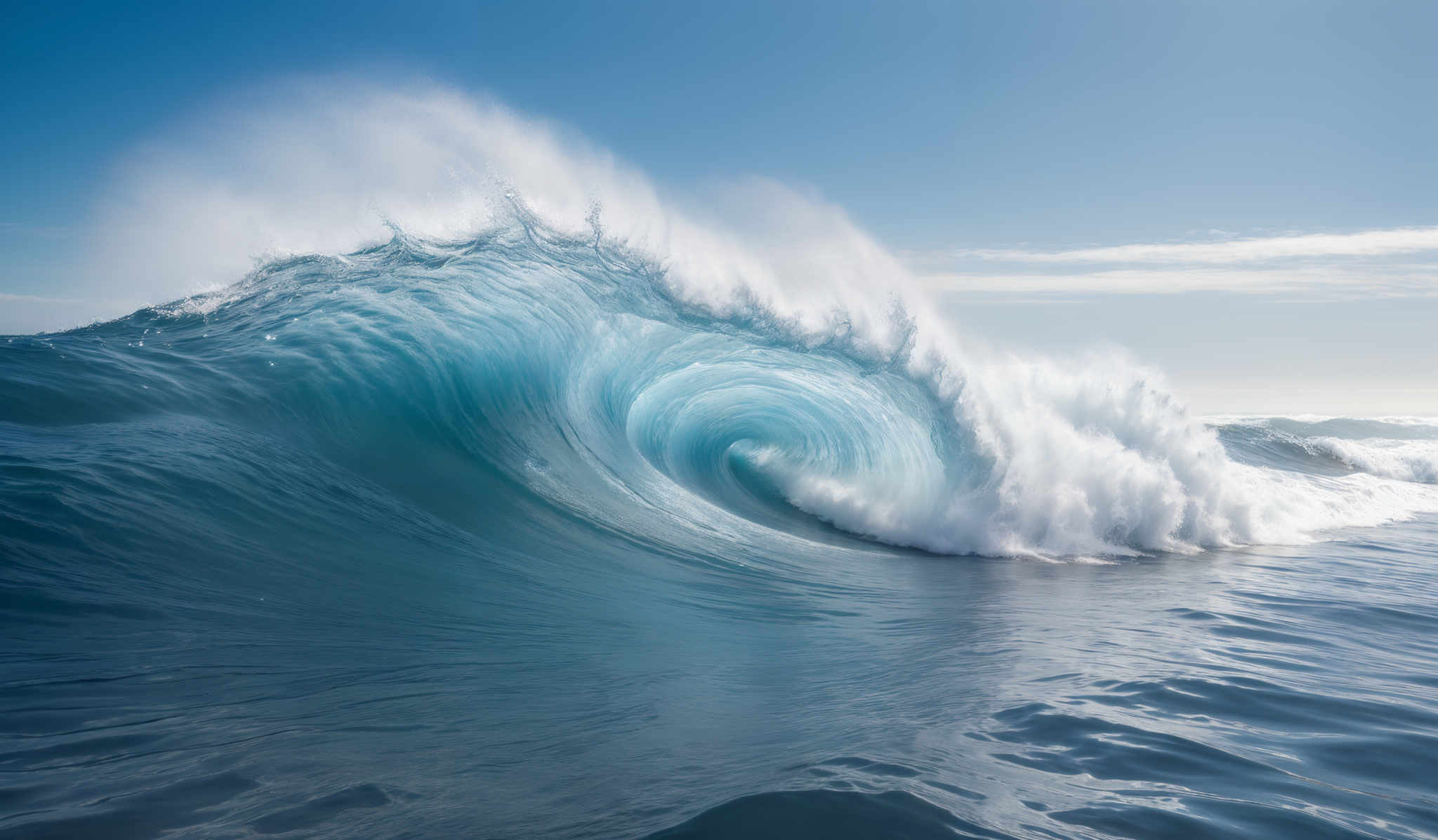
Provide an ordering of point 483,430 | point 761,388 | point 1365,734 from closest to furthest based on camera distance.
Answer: point 1365,734, point 483,430, point 761,388

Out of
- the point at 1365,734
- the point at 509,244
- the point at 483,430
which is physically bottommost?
the point at 1365,734

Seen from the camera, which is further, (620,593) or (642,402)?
(642,402)

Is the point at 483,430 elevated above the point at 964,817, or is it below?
above

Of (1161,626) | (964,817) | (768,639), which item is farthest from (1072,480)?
(964,817)

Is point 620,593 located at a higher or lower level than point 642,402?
lower

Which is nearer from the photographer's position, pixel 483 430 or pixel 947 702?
pixel 947 702

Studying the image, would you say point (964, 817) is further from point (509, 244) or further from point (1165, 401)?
point (1165, 401)

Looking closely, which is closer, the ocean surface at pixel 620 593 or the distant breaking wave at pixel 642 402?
the ocean surface at pixel 620 593

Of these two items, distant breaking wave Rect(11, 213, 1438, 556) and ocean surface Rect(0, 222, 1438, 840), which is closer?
ocean surface Rect(0, 222, 1438, 840)
